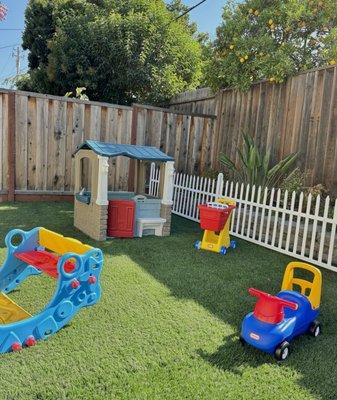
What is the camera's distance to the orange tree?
6.61 metres

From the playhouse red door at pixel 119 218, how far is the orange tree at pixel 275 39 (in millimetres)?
3596

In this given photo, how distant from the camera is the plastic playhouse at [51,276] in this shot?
8.26 feet

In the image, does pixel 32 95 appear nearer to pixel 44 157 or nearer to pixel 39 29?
pixel 44 157

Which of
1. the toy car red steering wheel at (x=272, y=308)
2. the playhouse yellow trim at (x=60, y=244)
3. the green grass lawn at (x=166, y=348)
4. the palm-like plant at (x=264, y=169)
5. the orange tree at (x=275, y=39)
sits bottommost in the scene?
the green grass lawn at (x=166, y=348)

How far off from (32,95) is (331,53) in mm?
5569

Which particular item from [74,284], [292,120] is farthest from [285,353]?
[292,120]

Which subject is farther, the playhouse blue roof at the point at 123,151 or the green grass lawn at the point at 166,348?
the playhouse blue roof at the point at 123,151

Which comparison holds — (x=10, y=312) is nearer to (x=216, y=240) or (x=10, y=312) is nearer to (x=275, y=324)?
(x=275, y=324)

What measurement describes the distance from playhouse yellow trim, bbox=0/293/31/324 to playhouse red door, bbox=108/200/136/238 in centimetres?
261

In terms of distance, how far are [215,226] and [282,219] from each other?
3.21 ft

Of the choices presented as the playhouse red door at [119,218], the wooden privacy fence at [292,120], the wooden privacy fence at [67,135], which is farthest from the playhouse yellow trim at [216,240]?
the wooden privacy fence at [67,135]

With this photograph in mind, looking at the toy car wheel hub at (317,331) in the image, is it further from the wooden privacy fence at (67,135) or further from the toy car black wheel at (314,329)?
the wooden privacy fence at (67,135)

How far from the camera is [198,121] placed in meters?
8.47

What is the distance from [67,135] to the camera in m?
7.57
